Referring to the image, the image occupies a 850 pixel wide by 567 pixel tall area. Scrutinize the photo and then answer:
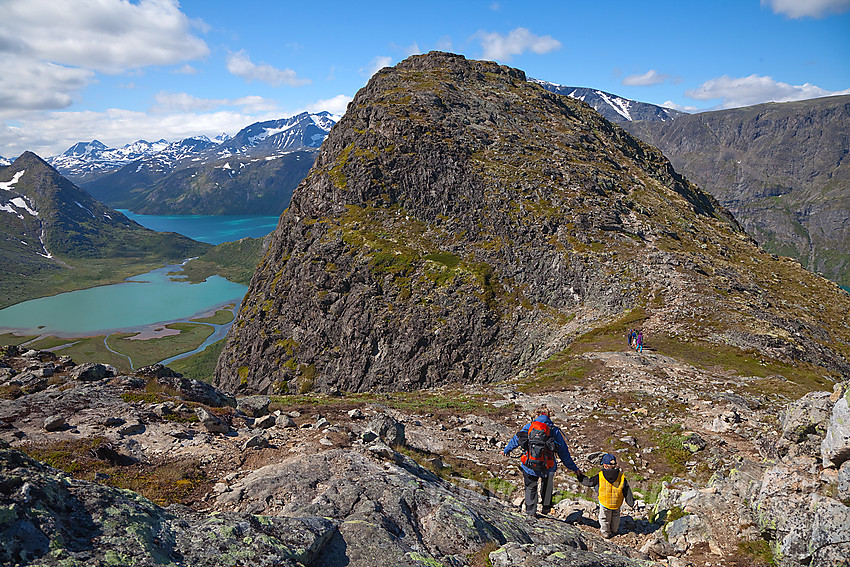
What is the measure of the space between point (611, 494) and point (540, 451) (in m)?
2.26

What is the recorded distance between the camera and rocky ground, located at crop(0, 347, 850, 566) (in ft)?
24.3

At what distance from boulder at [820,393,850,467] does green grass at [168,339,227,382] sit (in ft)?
547

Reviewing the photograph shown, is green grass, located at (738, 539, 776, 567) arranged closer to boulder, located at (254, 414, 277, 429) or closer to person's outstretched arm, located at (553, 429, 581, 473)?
person's outstretched arm, located at (553, 429, 581, 473)

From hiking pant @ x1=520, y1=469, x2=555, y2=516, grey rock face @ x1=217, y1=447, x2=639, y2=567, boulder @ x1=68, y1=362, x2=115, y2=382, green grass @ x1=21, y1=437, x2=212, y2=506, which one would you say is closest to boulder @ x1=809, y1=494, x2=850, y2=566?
grey rock face @ x1=217, y1=447, x2=639, y2=567

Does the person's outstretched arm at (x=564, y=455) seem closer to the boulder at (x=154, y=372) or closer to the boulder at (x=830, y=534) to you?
the boulder at (x=830, y=534)

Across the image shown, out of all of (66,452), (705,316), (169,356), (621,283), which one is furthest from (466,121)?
(169,356)

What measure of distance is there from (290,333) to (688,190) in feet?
344

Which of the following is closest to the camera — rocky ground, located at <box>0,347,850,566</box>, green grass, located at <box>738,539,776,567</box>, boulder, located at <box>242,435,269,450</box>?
rocky ground, located at <box>0,347,850,566</box>

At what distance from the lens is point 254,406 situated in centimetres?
2011

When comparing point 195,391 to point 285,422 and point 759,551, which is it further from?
point 759,551

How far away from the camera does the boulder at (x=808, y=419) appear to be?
13.3 metres

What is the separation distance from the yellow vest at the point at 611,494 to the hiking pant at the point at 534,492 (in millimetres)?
1817

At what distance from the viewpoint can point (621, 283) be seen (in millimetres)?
55219

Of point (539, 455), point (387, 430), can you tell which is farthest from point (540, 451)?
point (387, 430)
